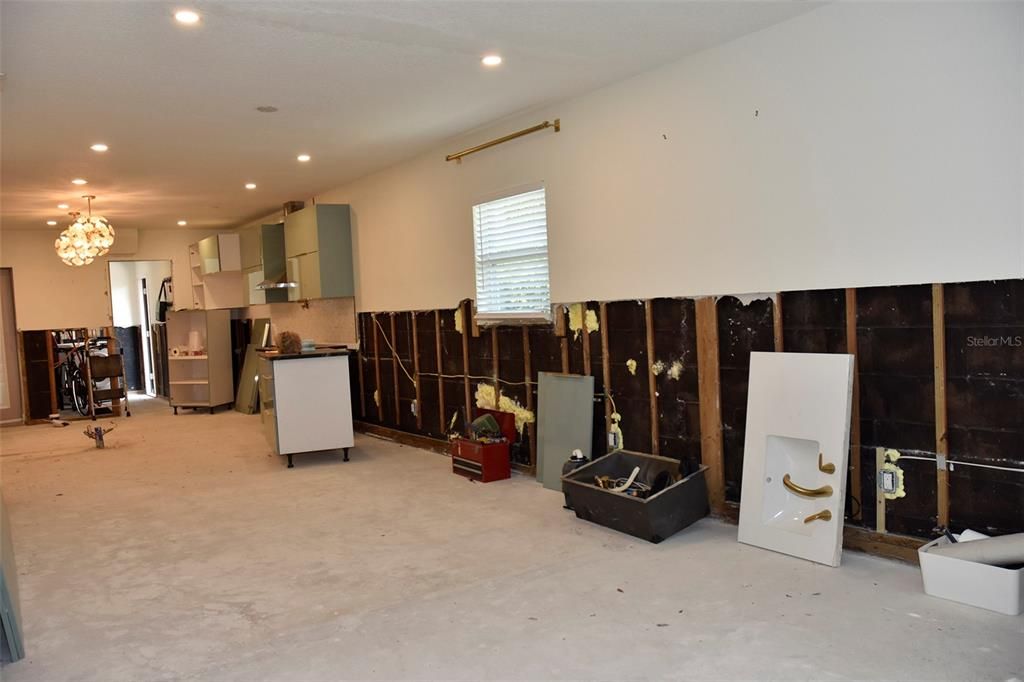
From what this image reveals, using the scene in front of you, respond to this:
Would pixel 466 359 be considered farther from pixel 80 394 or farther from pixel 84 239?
pixel 80 394

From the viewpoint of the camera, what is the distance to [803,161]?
144 inches

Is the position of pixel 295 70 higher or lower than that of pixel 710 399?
higher

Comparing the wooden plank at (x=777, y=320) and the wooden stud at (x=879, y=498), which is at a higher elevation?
the wooden plank at (x=777, y=320)

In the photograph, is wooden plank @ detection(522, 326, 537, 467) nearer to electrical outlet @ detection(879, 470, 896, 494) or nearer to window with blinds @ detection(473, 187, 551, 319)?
window with blinds @ detection(473, 187, 551, 319)

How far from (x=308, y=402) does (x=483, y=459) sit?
71.3 inches

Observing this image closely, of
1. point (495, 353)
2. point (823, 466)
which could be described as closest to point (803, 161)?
point (823, 466)

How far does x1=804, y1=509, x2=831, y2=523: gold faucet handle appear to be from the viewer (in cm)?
347

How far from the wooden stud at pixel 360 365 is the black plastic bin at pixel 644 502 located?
4.07 metres

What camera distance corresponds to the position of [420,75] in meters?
4.33

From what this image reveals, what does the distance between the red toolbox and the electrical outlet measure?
9.14ft

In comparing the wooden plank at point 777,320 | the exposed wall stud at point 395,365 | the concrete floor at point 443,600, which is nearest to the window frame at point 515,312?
the concrete floor at point 443,600

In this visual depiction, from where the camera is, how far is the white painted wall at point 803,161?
305 centimetres

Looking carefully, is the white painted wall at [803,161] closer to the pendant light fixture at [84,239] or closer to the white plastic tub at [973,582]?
the white plastic tub at [973,582]

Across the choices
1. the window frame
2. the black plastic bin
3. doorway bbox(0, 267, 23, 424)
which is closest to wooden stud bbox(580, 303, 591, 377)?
the window frame
